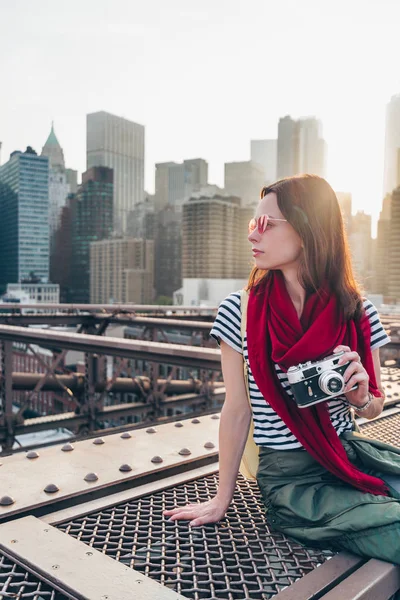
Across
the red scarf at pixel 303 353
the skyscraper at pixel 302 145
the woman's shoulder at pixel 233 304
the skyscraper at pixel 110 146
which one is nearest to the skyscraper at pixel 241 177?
the skyscraper at pixel 302 145

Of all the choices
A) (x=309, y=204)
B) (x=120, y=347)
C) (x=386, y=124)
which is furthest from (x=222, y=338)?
(x=386, y=124)

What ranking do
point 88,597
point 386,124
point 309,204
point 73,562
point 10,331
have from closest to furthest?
point 88,597 → point 73,562 → point 309,204 → point 10,331 → point 386,124

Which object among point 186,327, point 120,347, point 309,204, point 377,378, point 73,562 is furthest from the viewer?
point 186,327

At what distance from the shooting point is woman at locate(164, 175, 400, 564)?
6.30 feet

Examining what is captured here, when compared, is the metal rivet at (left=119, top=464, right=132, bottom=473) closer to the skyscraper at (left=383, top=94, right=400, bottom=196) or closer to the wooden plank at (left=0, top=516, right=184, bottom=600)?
the wooden plank at (left=0, top=516, right=184, bottom=600)

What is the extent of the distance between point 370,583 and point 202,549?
537mm

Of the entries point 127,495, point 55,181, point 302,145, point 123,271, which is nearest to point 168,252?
point 123,271

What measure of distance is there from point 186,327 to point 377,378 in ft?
14.2

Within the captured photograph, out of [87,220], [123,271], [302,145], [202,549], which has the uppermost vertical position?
[302,145]

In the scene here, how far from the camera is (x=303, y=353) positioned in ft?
6.25

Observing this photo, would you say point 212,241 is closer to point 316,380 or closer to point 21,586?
point 316,380

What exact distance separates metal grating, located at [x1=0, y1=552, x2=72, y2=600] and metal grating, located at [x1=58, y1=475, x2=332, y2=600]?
0.23 m

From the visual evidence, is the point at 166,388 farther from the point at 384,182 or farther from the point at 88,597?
the point at 384,182

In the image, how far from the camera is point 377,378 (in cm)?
221
